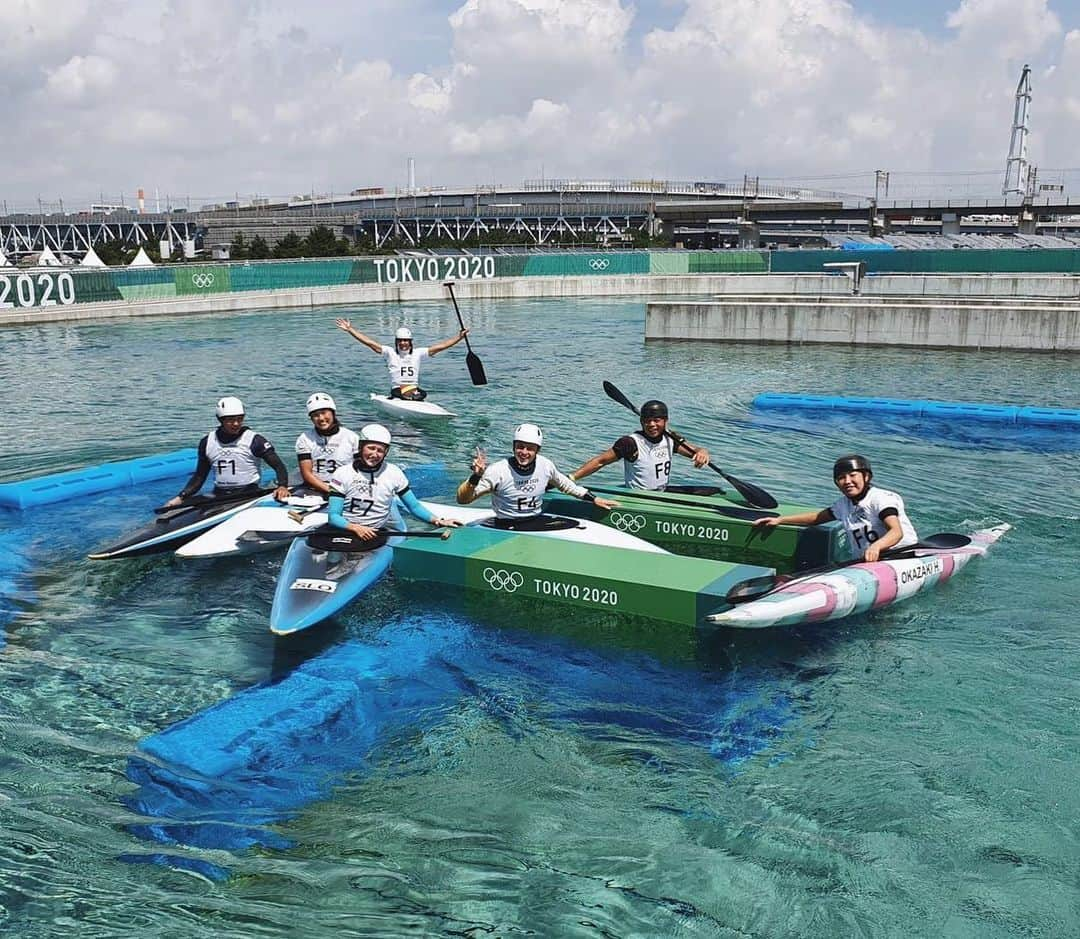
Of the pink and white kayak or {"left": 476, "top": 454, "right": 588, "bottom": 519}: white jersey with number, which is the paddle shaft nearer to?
{"left": 476, "top": 454, "right": 588, "bottom": 519}: white jersey with number

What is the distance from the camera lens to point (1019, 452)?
55.1 feet

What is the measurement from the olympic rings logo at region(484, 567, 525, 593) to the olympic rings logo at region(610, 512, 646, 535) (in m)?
2.18

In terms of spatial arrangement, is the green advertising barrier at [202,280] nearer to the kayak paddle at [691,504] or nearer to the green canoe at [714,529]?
the green canoe at [714,529]

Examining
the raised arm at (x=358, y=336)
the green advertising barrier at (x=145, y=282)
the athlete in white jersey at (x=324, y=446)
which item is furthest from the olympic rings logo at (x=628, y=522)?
the green advertising barrier at (x=145, y=282)

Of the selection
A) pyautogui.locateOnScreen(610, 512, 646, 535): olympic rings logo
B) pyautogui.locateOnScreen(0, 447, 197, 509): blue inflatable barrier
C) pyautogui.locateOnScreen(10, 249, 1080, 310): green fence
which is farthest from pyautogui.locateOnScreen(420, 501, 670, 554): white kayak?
pyautogui.locateOnScreen(10, 249, 1080, 310): green fence

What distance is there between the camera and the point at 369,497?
10.1 metres

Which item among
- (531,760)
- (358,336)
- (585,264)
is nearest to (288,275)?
(585,264)

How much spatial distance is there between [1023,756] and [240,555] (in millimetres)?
8362

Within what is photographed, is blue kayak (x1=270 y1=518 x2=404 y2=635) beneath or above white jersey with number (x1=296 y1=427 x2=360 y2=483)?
beneath

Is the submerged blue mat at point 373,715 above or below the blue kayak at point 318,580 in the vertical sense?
below

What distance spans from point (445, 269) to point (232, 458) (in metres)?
36.9

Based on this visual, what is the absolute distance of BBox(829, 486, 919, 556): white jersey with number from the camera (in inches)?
372

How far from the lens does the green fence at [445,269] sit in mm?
36000

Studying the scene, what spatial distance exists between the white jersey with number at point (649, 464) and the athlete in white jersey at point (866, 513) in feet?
7.76
